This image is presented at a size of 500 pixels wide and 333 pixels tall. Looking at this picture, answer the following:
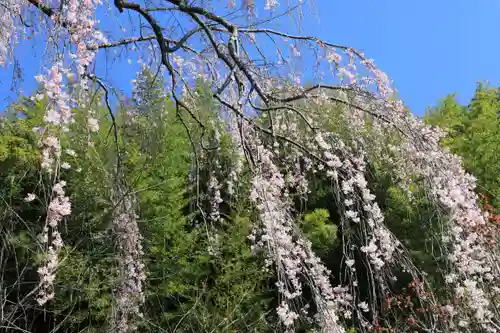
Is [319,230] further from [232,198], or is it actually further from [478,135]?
[478,135]

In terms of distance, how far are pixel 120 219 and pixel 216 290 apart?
253 centimetres

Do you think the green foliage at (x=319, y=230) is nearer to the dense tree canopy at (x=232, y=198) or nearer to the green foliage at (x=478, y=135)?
the dense tree canopy at (x=232, y=198)

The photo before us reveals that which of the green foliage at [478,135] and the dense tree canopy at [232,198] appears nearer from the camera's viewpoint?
the dense tree canopy at [232,198]

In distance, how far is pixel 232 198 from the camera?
20.1 ft

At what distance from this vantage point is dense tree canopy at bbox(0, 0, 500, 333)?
234cm

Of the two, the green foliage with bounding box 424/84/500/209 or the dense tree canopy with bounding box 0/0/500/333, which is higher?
the green foliage with bounding box 424/84/500/209

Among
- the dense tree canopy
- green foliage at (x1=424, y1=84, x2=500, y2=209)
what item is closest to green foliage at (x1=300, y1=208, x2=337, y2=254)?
the dense tree canopy

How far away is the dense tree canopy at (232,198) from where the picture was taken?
2.34m

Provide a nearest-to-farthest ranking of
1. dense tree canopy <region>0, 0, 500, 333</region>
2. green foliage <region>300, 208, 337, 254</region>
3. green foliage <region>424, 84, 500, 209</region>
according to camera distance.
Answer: dense tree canopy <region>0, 0, 500, 333</region> < green foliage <region>300, 208, 337, 254</region> < green foliage <region>424, 84, 500, 209</region>

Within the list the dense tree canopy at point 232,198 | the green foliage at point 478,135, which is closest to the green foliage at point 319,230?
the dense tree canopy at point 232,198

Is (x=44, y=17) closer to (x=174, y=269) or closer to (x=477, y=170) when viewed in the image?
(x=174, y=269)

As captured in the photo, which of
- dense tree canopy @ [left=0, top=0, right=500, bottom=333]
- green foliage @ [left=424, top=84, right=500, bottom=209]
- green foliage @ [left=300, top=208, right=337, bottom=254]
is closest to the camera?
dense tree canopy @ [left=0, top=0, right=500, bottom=333]

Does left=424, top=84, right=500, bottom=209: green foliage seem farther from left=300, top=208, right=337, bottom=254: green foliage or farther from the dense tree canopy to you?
left=300, top=208, right=337, bottom=254: green foliage

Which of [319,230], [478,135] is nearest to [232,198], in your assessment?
[319,230]
